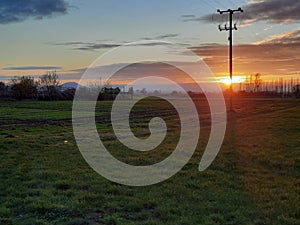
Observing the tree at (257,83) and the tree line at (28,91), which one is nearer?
the tree line at (28,91)

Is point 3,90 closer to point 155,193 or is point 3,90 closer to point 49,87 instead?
point 49,87

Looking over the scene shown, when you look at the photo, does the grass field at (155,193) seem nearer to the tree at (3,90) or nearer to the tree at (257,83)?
the tree at (3,90)

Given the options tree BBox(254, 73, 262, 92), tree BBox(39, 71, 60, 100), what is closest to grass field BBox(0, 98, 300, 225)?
tree BBox(39, 71, 60, 100)

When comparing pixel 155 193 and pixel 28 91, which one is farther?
pixel 28 91

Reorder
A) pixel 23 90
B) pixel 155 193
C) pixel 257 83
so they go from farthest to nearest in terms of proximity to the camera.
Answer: pixel 257 83
pixel 23 90
pixel 155 193

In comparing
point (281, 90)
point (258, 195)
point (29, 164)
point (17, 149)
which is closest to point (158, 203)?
point (258, 195)

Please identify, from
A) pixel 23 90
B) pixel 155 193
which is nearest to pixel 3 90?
pixel 23 90

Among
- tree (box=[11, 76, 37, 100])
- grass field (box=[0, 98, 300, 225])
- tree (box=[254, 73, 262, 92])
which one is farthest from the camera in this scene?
tree (box=[254, 73, 262, 92])

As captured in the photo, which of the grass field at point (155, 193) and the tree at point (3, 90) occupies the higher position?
the tree at point (3, 90)

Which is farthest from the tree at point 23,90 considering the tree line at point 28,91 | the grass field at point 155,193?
the grass field at point 155,193

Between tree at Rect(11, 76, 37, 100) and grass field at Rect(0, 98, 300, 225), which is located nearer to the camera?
grass field at Rect(0, 98, 300, 225)

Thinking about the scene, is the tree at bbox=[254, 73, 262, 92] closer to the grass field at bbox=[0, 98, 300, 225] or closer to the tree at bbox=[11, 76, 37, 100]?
the tree at bbox=[11, 76, 37, 100]

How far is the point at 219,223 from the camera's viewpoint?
543cm

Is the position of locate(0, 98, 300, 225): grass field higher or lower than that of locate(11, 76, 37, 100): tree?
lower
